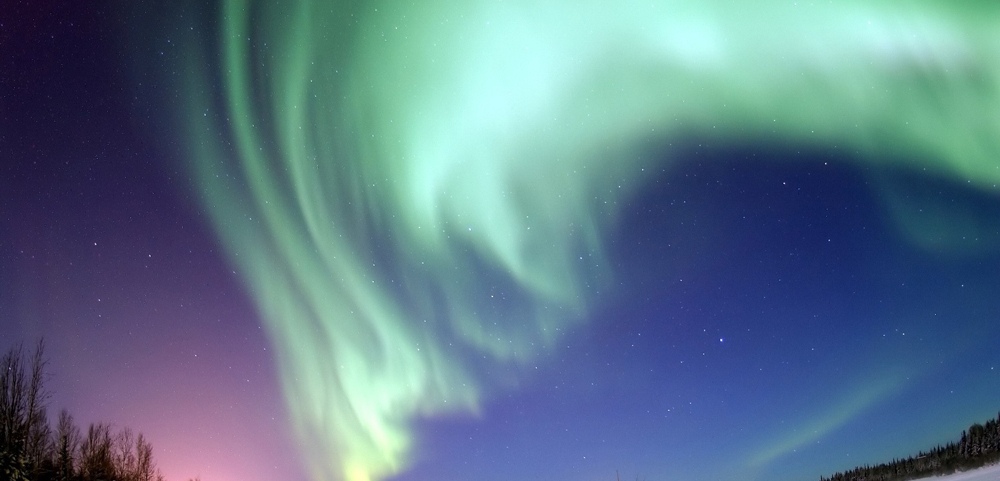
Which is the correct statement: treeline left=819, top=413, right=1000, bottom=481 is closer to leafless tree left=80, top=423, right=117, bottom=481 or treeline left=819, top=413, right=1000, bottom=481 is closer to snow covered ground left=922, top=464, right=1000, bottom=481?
snow covered ground left=922, top=464, right=1000, bottom=481

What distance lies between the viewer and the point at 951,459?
310 ft

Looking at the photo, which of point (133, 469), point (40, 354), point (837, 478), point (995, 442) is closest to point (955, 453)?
point (995, 442)

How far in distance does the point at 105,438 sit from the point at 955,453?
115 metres

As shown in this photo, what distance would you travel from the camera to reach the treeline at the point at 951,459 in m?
87.5

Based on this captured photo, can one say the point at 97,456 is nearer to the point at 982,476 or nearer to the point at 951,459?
the point at 982,476

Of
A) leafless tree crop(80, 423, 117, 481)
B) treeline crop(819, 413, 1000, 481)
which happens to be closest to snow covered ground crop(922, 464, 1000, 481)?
treeline crop(819, 413, 1000, 481)

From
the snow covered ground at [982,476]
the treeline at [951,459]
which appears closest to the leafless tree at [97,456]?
the snow covered ground at [982,476]

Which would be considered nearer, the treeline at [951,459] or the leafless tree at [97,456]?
the leafless tree at [97,456]

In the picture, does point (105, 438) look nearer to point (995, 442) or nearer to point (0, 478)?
point (0, 478)

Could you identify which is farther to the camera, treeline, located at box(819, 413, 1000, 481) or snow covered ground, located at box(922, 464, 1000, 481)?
treeline, located at box(819, 413, 1000, 481)

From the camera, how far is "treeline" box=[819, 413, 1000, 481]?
87.5 m

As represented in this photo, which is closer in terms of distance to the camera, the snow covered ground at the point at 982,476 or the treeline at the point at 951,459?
the snow covered ground at the point at 982,476

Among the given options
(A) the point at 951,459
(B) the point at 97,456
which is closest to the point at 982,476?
(A) the point at 951,459

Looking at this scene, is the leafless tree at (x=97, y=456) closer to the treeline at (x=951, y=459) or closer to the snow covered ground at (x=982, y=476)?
the snow covered ground at (x=982, y=476)
